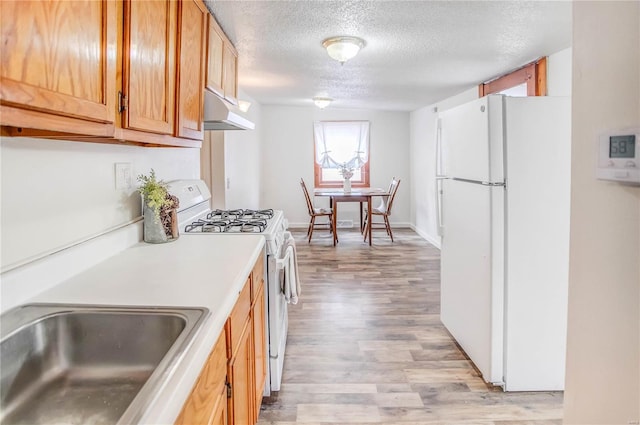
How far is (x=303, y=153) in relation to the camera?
7.43 meters

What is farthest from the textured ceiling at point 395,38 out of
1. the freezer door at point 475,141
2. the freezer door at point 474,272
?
the freezer door at point 474,272

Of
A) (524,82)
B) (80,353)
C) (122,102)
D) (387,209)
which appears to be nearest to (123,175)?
(122,102)

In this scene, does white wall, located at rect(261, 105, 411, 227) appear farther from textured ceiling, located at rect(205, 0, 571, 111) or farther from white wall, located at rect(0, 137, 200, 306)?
white wall, located at rect(0, 137, 200, 306)

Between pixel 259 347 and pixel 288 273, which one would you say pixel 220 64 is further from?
pixel 259 347

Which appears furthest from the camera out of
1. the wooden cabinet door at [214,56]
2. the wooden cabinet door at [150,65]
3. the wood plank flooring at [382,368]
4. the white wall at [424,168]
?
the white wall at [424,168]

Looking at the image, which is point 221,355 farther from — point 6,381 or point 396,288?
point 396,288

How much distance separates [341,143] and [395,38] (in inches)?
182

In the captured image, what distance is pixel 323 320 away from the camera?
3.24 metres

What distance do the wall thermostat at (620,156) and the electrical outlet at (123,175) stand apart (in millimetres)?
1710

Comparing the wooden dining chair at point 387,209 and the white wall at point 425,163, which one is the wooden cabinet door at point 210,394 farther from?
the wooden dining chair at point 387,209

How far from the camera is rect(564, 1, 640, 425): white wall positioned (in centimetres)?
91

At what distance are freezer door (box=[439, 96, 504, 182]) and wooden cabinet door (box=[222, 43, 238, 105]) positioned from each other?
1466 millimetres

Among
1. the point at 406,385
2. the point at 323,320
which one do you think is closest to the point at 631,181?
the point at 406,385

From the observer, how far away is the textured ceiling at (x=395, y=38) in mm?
2240
